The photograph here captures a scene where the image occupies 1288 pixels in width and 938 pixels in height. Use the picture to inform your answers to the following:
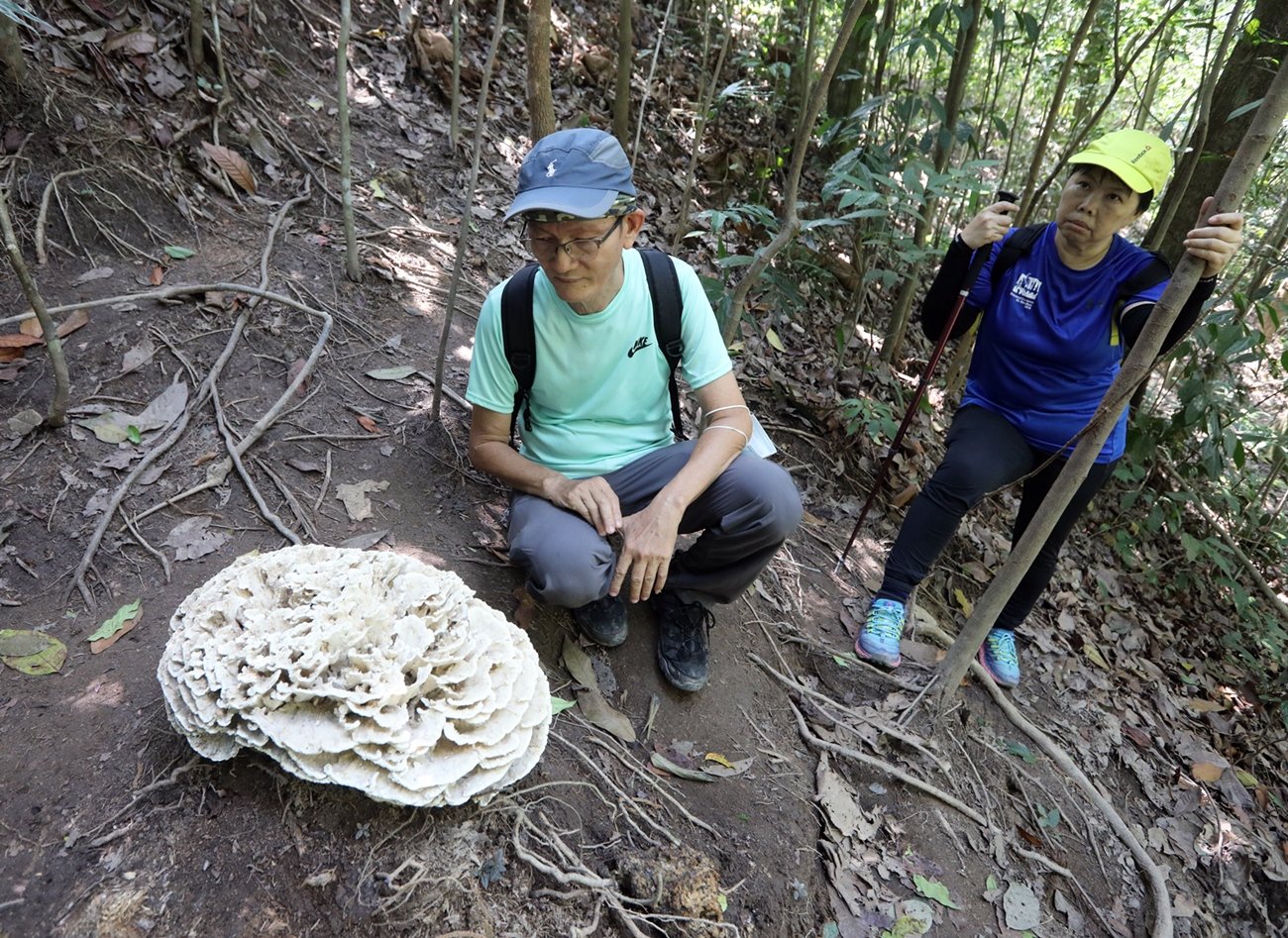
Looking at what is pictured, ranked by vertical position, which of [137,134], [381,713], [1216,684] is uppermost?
[137,134]

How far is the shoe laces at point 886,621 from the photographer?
141 inches

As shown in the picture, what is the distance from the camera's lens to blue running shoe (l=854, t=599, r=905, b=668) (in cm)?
356

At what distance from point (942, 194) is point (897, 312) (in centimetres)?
194

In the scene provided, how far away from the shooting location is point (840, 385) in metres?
5.94

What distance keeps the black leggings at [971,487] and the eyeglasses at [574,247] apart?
1.99 metres

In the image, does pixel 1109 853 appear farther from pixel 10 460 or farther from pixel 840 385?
pixel 10 460

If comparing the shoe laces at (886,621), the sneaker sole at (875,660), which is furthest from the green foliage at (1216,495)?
the sneaker sole at (875,660)

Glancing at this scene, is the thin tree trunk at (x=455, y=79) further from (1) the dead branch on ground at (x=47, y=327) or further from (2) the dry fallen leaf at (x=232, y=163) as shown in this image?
(1) the dead branch on ground at (x=47, y=327)

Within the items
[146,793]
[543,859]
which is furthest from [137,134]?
[543,859]

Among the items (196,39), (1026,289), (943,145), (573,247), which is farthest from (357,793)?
(943,145)

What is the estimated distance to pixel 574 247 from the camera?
2.40 m

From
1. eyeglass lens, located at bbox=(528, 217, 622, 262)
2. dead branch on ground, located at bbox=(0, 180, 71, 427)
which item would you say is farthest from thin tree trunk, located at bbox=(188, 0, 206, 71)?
eyeglass lens, located at bbox=(528, 217, 622, 262)

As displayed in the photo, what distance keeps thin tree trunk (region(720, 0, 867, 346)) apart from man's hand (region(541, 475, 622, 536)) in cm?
171

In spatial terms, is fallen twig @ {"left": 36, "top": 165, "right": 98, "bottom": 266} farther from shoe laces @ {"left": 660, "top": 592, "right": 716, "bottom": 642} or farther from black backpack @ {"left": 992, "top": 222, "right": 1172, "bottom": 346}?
black backpack @ {"left": 992, "top": 222, "right": 1172, "bottom": 346}
